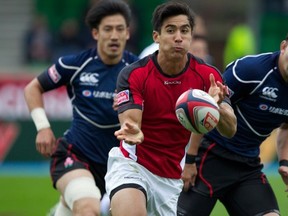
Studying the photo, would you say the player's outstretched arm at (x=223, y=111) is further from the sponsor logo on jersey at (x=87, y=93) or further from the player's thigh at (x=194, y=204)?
the sponsor logo on jersey at (x=87, y=93)

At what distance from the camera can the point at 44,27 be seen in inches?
768

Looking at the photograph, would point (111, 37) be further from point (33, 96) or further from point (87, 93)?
point (33, 96)

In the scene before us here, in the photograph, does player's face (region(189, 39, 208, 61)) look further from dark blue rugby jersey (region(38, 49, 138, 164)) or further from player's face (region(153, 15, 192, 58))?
player's face (region(153, 15, 192, 58))

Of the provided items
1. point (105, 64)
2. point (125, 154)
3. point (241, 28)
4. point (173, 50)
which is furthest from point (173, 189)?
point (241, 28)

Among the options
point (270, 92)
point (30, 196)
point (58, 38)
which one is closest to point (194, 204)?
point (270, 92)

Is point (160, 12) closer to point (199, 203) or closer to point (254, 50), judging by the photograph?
point (199, 203)

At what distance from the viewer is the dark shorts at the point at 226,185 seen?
7.49 meters

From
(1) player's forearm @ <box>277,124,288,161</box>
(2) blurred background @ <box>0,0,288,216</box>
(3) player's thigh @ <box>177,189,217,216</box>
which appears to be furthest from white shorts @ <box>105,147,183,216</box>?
(2) blurred background @ <box>0,0,288,216</box>

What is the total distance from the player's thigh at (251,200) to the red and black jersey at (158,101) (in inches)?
31.1

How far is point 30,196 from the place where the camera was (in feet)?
43.7

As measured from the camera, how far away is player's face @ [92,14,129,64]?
A: 27.6ft

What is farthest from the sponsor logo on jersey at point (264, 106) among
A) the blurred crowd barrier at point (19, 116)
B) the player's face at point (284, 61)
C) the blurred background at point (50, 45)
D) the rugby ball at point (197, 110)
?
the blurred crowd barrier at point (19, 116)

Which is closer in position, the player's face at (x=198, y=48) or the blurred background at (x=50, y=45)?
the player's face at (x=198, y=48)

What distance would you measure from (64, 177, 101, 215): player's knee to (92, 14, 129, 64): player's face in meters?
1.25
